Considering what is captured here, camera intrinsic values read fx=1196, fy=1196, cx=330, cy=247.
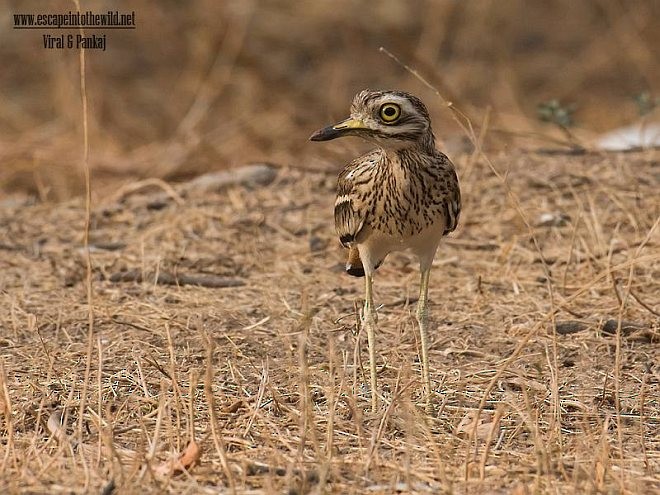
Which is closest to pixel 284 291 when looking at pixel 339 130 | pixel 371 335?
pixel 371 335

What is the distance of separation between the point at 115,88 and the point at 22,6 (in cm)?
119

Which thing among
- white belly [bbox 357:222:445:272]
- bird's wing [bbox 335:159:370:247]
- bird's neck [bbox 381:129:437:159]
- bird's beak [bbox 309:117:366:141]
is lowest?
white belly [bbox 357:222:445:272]

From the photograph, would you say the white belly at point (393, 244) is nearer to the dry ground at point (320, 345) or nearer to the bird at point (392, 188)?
the bird at point (392, 188)

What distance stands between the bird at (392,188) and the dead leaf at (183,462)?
31.1 inches

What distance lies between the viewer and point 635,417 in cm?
400

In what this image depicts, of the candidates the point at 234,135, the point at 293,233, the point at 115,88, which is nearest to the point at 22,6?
the point at 115,88

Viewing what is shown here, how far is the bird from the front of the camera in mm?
3982

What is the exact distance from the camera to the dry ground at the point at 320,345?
3443 mm

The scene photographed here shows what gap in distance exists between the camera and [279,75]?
1010cm

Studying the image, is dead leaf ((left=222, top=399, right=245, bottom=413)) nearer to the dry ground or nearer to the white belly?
the dry ground

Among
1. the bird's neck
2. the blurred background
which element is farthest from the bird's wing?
the blurred background

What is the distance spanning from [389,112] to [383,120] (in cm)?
3

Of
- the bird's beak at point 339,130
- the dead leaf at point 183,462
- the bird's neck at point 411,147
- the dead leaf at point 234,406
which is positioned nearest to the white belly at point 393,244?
the bird's neck at point 411,147

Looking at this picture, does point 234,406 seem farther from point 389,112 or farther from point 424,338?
point 389,112
